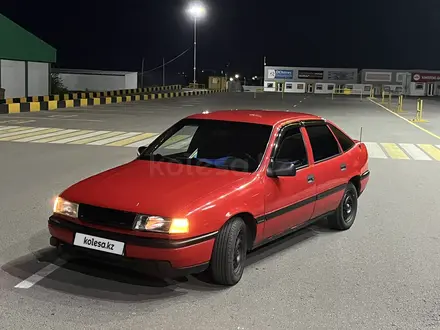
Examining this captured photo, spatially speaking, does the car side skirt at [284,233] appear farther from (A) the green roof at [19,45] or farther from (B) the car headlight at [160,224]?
(A) the green roof at [19,45]

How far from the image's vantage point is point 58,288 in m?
4.60

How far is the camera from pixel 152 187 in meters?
4.78

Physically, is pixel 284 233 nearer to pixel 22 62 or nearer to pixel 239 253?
pixel 239 253

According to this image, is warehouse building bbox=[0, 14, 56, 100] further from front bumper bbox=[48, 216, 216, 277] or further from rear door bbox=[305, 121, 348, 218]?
front bumper bbox=[48, 216, 216, 277]

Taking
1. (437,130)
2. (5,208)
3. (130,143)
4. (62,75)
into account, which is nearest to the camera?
(5,208)

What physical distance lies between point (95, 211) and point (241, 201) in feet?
3.98

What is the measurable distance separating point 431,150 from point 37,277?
12.2 m

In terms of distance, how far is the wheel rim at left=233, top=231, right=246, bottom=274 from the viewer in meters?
4.76

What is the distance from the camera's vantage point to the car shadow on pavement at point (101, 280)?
4523 millimetres

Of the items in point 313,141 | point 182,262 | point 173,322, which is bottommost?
point 173,322

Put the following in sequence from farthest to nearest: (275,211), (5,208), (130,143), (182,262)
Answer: (130,143)
(5,208)
(275,211)
(182,262)

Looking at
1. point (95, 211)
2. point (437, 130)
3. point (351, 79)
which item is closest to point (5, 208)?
point (95, 211)

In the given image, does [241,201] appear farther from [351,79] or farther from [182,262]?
[351,79]

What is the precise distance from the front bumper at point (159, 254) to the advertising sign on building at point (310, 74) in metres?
79.7
